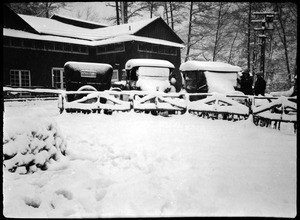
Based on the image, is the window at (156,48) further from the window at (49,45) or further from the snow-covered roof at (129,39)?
the window at (49,45)

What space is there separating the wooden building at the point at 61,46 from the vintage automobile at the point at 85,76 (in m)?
10.5

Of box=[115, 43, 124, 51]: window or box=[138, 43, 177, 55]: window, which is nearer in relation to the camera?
box=[115, 43, 124, 51]: window

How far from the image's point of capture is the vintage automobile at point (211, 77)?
34.4 feet

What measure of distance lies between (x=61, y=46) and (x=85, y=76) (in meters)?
12.4

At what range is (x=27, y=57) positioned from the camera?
19422 mm

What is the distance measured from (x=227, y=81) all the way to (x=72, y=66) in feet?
24.0

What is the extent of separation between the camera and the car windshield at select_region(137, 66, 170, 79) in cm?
1096

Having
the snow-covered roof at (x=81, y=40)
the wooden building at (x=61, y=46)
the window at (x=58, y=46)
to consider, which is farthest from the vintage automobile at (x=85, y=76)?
the window at (x=58, y=46)

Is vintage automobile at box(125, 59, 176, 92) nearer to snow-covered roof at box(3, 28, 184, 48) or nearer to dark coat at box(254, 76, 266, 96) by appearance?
dark coat at box(254, 76, 266, 96)

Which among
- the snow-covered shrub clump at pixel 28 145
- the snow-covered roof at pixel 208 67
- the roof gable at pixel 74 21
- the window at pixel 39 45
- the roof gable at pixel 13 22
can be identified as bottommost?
the snow-covered shrub clump at pixel 28 145

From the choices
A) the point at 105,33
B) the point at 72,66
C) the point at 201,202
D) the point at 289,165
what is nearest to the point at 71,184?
the point at 201,202

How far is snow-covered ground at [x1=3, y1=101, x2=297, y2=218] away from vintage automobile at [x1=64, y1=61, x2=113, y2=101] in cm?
524

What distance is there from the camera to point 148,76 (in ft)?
36.2

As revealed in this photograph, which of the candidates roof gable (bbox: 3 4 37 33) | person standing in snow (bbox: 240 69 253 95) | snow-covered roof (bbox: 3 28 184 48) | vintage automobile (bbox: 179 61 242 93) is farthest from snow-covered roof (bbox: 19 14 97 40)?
person standing in snow (bbox: 240 69 253 95)
